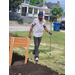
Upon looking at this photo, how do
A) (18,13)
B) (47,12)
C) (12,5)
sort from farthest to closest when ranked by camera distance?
(47,12) → (18,13) → (12,5)

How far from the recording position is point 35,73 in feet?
13.8

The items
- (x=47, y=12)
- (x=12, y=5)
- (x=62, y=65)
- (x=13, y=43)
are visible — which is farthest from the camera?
(x=47, y=12)

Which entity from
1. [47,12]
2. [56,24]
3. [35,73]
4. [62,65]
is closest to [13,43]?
[35,73]
